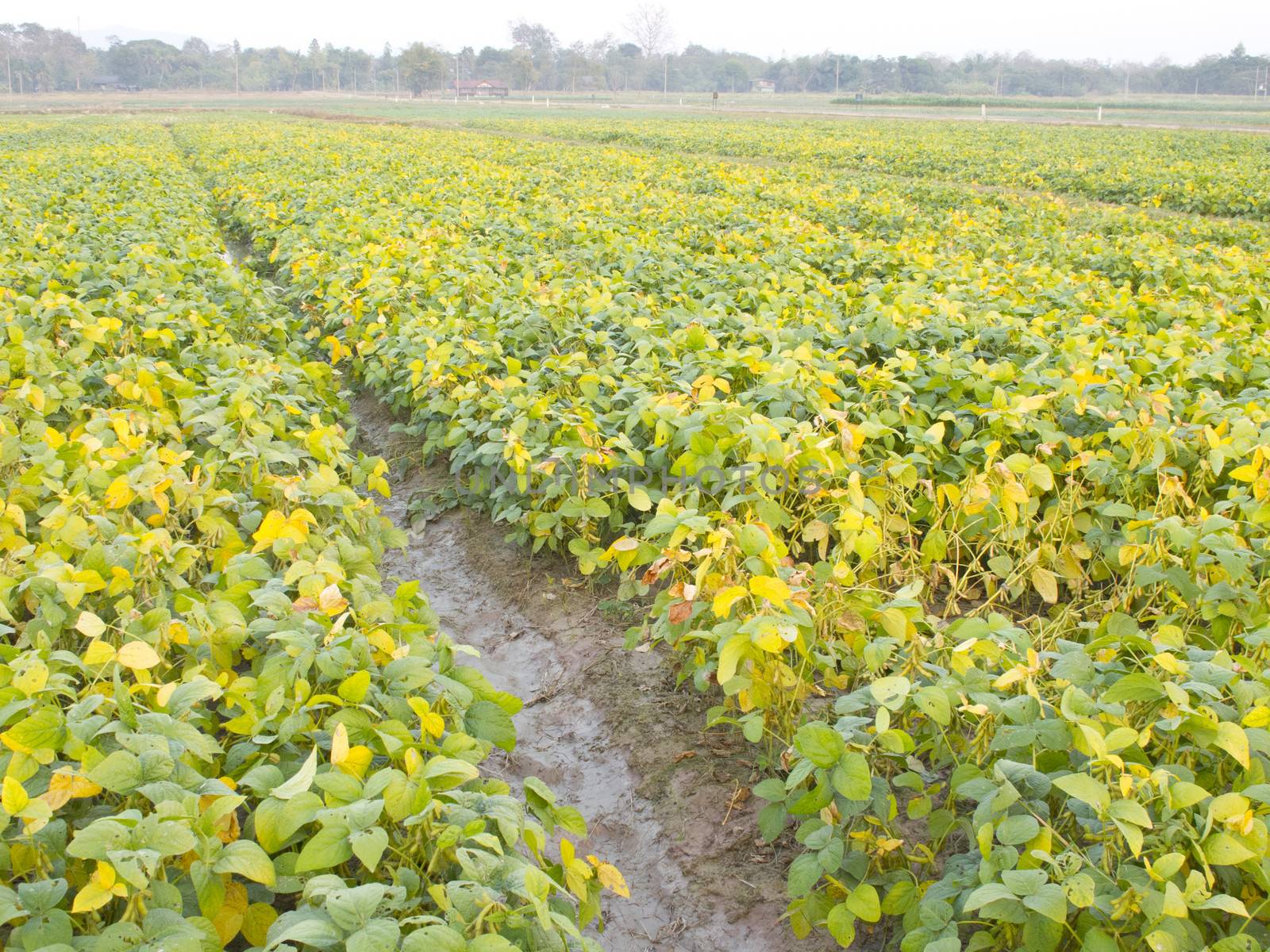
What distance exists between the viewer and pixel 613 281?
6.72 m

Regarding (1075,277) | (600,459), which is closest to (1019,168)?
(1075,277)

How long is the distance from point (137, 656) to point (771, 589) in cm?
155

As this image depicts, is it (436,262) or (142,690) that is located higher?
(436,262)

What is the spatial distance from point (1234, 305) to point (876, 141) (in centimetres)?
2024

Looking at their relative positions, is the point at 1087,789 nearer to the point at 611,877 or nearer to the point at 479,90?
the point at 611,877

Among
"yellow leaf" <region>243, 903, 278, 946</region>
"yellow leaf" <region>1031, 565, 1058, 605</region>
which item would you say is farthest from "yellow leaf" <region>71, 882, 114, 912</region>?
"yellow leaf" <region>1031, 565, 1058, 605</region>

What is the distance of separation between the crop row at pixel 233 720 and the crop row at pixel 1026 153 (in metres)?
15.8

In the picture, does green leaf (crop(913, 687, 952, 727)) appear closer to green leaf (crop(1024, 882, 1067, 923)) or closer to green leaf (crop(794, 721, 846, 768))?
green leaf (crop(794, 721, 846, 768))

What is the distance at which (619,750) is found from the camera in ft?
10.4

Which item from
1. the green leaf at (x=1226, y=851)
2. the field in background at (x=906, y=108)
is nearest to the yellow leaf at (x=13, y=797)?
the green leaf at (x=1226, y=851)

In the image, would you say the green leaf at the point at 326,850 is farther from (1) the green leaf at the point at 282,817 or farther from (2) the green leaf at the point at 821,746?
(2) the green leaf at the point at 821,746

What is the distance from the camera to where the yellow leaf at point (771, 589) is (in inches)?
96.3

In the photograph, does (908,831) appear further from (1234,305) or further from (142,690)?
(1234,305)

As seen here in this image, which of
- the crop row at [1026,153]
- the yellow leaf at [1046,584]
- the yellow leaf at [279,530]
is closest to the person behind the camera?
the yellow leaf at [279,530]
